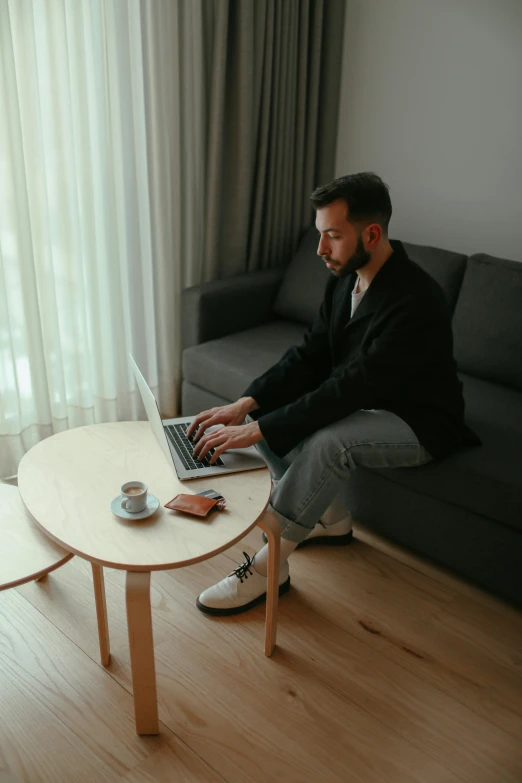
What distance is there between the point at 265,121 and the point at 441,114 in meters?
0.71

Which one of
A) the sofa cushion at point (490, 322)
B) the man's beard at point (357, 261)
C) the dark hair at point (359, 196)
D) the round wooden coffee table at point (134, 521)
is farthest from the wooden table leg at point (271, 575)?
the sofa cushion at point (490, 322)

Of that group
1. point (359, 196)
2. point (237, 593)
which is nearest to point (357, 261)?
point (359, 196)

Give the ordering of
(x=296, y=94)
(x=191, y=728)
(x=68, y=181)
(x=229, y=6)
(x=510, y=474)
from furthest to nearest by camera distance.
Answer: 1. (x=296, y=94)
2. (x=229, y=6)
3. (x=68, y=181)
4. (x=510, y=474)
5. (x=191, y=728)

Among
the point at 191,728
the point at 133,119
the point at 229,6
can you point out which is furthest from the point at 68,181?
the point at 191,728

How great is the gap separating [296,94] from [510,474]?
192cm

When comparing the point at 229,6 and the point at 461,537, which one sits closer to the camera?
the point at 461,537

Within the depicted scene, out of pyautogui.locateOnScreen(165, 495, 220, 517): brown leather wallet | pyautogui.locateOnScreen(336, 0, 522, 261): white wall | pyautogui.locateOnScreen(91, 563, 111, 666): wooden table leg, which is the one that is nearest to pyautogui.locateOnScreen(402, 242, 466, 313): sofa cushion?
pyautogui.locateOnScreen(336, 0, 522, 261): white wall

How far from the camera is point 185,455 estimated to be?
1.75 metres

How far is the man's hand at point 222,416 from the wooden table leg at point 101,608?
41 cm

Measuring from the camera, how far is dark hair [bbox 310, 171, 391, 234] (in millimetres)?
1753

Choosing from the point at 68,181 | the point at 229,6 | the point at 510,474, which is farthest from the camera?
the point at 229,6

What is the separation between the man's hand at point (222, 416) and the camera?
5.97 feet

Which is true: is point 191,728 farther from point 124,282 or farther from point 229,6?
point 229,6

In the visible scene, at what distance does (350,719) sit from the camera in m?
1.59
